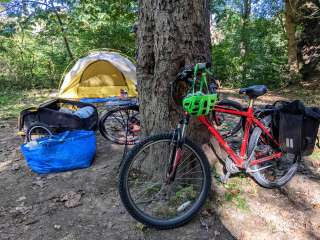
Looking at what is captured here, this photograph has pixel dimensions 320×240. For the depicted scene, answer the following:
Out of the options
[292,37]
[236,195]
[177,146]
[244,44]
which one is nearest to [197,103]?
[177,146]

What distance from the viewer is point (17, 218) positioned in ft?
9.87

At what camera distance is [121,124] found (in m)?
5.00

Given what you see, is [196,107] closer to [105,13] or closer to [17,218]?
[17,218]

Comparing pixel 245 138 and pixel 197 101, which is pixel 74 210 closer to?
pixel 197 101

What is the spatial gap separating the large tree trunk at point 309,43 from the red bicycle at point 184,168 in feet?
26.2

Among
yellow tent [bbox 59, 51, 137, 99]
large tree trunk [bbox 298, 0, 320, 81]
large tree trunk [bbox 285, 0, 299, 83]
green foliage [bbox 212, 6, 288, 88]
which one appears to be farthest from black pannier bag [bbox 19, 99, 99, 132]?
large tree trunk [bbox 298, 0, 320, 81]

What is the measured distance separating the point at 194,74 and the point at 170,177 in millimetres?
846

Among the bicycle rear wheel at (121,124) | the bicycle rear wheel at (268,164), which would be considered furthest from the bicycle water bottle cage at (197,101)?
the bicycle rear wheel at (121,124)

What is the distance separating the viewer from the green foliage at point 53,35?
440 inches

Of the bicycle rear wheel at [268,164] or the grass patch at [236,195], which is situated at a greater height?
the bicycle rear wheel at [268,164]

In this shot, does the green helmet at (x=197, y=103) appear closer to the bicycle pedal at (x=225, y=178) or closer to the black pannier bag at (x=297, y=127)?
the bicycle pedal at (x=225, y=178)

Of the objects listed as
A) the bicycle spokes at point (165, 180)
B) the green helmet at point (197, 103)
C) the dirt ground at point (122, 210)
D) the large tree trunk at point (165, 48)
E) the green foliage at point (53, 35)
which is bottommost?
the dirt ground at point (122, 210)

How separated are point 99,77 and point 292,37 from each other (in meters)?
5.78

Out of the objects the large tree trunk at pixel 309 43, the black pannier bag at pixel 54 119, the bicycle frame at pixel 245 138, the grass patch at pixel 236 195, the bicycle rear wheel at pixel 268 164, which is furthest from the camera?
the large tree trunk at pixel 309 43
